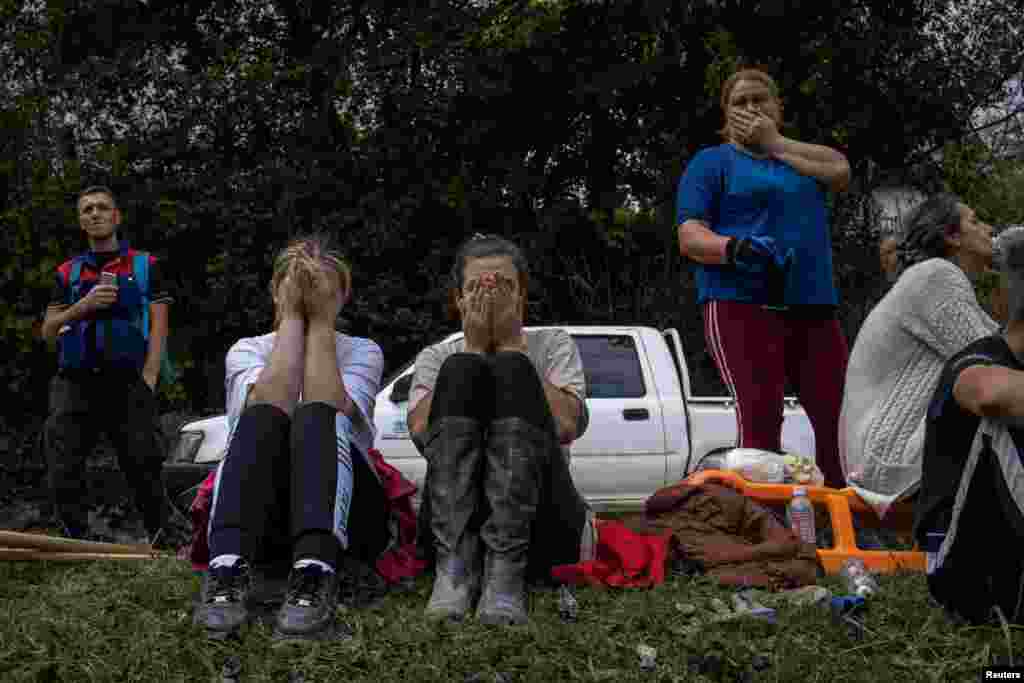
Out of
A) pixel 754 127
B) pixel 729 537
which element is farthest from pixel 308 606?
pixel 754 127

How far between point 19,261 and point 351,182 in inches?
137

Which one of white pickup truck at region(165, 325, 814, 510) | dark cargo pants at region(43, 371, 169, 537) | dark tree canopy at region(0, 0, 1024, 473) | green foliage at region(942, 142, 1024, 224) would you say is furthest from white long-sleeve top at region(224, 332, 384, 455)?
green foliage at region(942, 142, 1024, 224)

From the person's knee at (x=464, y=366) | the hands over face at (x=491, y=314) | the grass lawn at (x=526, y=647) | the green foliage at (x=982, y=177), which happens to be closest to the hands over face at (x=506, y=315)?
the hands over face at (x=491, y=314)

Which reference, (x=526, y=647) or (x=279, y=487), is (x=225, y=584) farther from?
(x=526, y=647)

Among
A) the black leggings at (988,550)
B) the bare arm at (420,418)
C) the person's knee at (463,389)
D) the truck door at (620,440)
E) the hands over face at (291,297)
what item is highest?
the hands over face at (291,297)

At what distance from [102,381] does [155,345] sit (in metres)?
0.33

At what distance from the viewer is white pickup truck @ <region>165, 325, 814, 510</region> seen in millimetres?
8117

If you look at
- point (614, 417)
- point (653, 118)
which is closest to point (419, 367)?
point (614, 417)

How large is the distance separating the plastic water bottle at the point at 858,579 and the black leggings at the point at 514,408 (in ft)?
2.78

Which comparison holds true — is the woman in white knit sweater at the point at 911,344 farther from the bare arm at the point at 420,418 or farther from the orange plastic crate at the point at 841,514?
the bare arm at the point at 420,418

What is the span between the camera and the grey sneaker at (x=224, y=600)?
2.88 m

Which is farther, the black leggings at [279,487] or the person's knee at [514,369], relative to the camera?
the person's knee at [514,369]

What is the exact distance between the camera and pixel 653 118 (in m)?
11.8

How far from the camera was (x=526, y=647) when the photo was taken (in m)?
2.77
